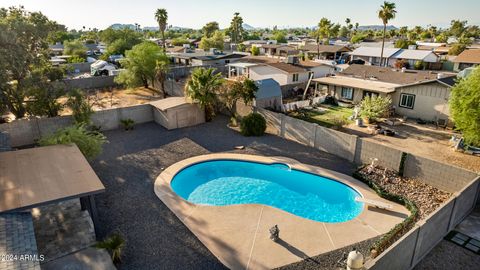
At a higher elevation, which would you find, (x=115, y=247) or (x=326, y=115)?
(x=326, y=115)

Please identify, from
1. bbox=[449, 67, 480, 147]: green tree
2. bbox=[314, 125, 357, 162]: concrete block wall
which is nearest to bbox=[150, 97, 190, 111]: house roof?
bbox=[314, 125, 357, 162]: concrete block wall

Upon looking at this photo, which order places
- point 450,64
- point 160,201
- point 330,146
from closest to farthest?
point 160,201 → point 330,146 → point 450,64

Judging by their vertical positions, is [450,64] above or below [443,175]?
above

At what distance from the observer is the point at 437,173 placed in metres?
17.9

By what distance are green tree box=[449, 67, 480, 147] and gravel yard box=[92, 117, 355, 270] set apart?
7.48 metres

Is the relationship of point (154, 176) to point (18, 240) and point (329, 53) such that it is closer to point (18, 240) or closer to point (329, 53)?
point (18, 240)

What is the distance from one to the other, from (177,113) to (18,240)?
1954 centimetres

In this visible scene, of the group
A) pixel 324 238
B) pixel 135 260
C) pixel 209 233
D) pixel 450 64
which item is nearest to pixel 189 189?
pixel 209 233

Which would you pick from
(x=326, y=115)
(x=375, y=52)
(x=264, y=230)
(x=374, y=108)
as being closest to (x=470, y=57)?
(x=375, y=52)

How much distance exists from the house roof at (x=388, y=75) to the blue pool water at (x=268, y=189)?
22933mm

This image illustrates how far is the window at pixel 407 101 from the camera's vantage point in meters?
30.7

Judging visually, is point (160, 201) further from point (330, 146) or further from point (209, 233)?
point (330, 146)

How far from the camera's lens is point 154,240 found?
45.3ft

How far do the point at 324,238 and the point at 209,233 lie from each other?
211 inches
